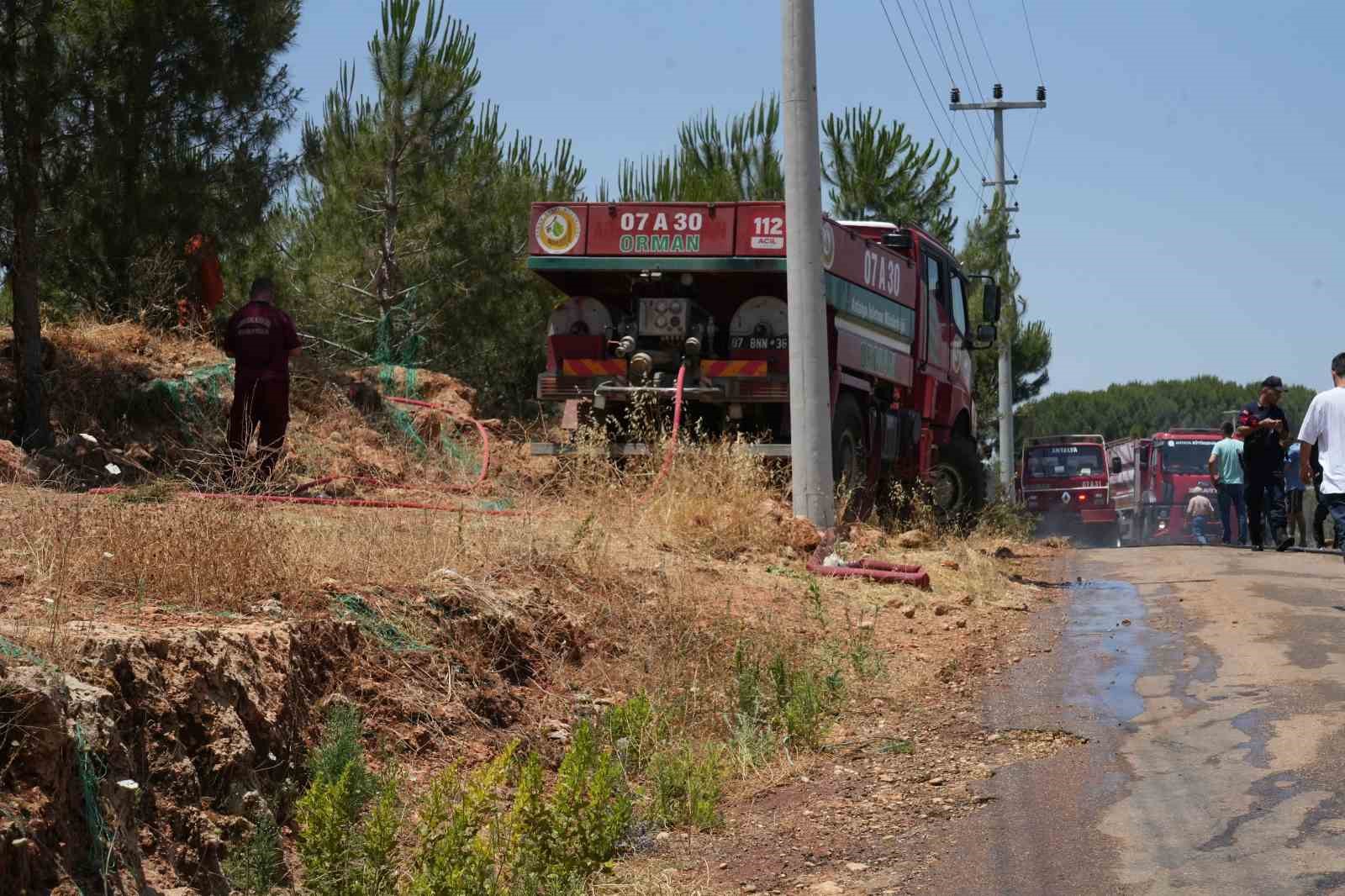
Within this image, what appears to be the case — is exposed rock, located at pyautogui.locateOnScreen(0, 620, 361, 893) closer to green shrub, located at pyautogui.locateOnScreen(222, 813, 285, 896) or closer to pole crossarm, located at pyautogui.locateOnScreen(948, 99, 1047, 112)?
green shrub, located at pyautogui.locateOnScreen(222, 813, 285, 896)

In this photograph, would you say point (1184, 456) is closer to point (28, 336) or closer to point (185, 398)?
point (185, 398)

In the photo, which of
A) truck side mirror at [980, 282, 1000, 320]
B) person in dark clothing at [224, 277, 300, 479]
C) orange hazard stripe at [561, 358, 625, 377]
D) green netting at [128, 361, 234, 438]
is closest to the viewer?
person in dark clothing at [224, 277, 300, 479]

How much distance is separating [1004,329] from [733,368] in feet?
71.2

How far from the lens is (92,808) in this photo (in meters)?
3.93

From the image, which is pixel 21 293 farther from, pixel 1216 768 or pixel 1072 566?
pixel 1216 768

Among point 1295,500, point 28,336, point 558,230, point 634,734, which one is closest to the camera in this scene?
point 634,734

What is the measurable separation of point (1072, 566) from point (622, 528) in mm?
5942

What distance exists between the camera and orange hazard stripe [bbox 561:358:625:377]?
13.0m

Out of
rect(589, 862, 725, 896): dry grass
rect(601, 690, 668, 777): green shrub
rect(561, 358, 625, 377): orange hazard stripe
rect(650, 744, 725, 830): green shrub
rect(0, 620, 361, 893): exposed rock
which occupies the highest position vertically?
rect(561, 358, 625, 377): orange hazard stripe

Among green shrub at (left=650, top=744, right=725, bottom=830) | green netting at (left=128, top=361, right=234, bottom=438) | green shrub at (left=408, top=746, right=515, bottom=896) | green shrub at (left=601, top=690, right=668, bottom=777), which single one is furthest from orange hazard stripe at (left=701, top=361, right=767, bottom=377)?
green shrub at (left=408, top=746, right=515, bottom=896)

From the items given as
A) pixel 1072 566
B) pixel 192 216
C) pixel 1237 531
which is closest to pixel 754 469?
pixel 1072 566

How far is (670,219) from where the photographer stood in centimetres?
1276

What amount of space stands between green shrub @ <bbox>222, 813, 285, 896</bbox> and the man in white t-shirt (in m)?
8.10

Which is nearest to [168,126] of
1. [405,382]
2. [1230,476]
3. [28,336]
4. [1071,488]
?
[28,336]
